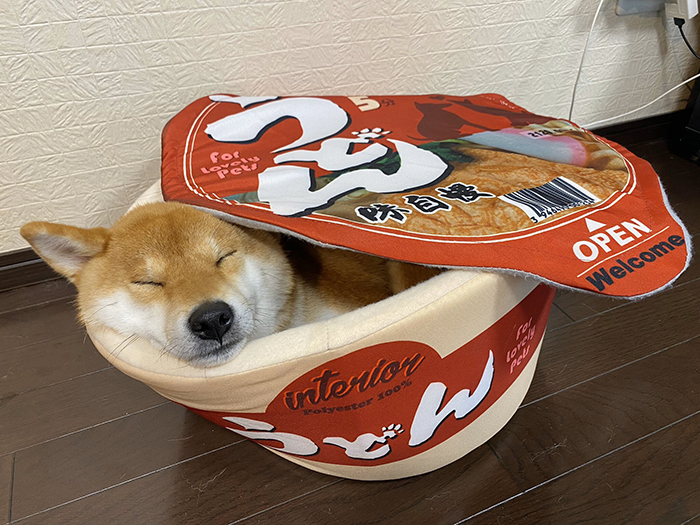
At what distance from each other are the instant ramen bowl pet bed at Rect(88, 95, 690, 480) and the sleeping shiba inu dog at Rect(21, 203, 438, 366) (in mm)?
39

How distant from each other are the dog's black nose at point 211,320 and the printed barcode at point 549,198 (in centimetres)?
53

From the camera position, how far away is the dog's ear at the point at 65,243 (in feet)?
2.69

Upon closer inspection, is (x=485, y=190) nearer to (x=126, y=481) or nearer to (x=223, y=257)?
(x=223, y=257)

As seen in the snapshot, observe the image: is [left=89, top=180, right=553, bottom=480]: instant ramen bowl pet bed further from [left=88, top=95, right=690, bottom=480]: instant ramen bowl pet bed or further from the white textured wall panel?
the white textured wall panel

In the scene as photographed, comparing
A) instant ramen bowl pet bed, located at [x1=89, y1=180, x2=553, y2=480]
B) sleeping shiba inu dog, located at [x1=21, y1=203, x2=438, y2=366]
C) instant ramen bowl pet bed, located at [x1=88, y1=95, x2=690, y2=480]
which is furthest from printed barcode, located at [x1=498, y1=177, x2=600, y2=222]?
sleeping shiba inu dog, located at [x1=21, y1=203, x2=438, y2=366]

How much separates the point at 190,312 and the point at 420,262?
372mm

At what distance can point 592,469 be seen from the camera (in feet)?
3.28

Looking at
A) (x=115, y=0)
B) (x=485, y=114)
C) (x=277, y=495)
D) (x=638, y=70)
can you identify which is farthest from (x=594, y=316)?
(x=115, y=0)

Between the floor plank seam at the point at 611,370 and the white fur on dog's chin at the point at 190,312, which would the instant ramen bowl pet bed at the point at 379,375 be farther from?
the floor plank seam at the point at 611,370

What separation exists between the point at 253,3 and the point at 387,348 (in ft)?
3.64

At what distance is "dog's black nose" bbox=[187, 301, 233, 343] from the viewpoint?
0.76 meters

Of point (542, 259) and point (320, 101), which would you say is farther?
point (320, 101)

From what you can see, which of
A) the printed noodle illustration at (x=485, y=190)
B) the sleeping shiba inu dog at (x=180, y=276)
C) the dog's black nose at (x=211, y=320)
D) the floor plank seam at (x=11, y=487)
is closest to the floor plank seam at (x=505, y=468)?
the sleeping shiba inu dog at (x=180, y=276)

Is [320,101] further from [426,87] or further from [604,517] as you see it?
[604,517]
